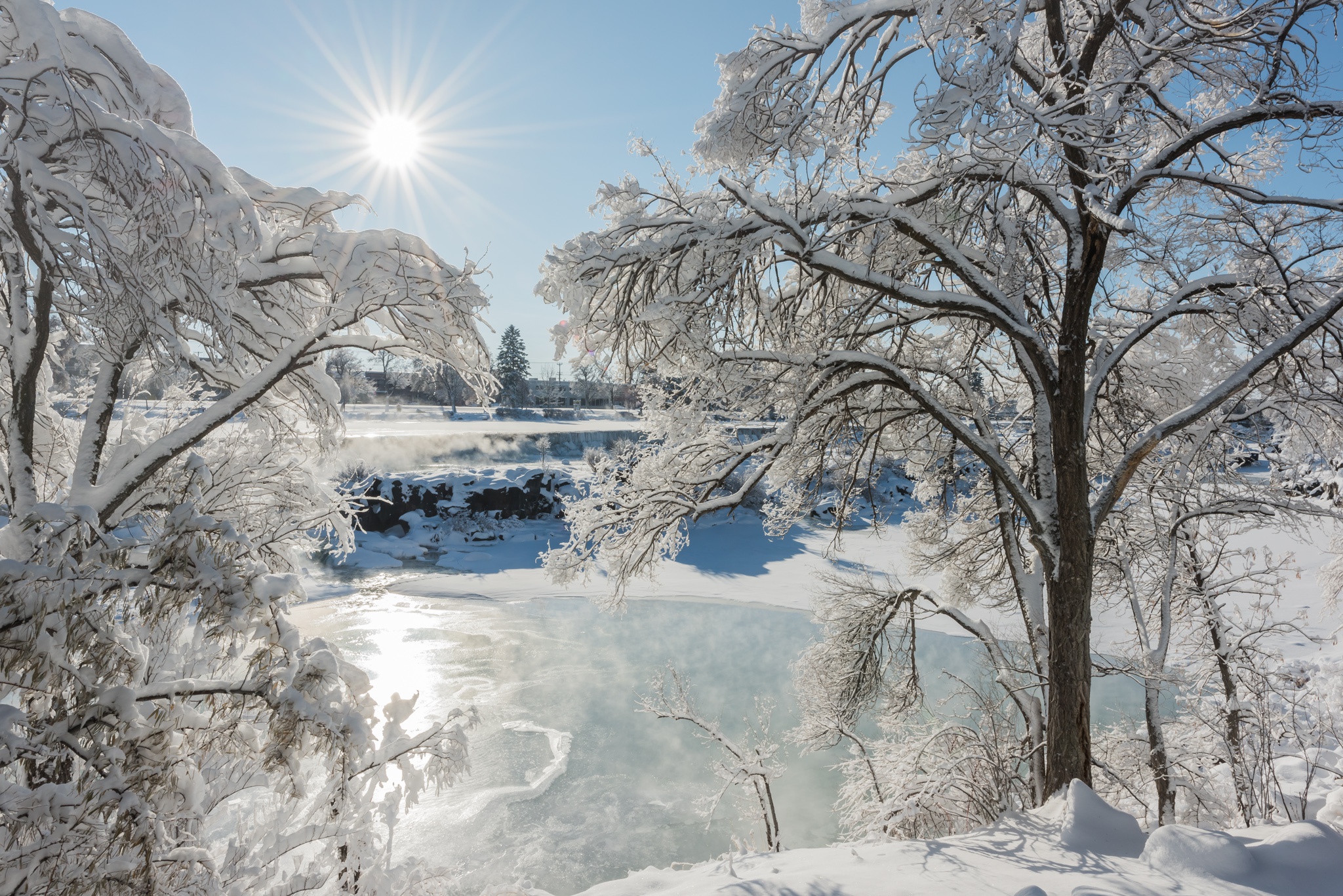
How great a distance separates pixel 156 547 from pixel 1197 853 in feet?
17.0

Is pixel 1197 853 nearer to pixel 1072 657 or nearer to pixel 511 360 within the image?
pixel 1072 657

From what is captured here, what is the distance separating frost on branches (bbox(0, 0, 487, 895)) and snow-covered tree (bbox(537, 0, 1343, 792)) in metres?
1.81

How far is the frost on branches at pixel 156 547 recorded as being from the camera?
259 centimetres

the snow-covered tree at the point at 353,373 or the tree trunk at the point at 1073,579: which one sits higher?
the snow-covered tree at the point at 353,373

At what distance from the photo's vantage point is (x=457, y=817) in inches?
424

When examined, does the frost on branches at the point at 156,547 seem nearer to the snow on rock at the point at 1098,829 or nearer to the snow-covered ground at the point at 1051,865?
the snow-covered ground at the point at 1051,865

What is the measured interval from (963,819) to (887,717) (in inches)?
80.9

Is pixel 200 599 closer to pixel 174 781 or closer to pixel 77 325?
pixel 174 781

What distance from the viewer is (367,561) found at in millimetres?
30375

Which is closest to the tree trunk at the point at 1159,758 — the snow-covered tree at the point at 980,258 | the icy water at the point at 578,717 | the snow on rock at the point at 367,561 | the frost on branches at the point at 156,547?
the snow-covered tree at the point at 980,258

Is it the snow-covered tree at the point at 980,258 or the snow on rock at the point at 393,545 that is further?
the snow on rock at the point at 393,545

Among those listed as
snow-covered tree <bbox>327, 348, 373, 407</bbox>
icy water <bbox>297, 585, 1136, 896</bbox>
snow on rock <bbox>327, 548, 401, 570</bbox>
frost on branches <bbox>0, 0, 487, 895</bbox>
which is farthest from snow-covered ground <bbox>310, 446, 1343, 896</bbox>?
snow-covered tree <bbox>327, 348, 373, 407</bbox>

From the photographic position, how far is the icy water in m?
10.1

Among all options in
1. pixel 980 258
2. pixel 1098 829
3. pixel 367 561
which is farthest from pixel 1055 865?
pixel 367 561
